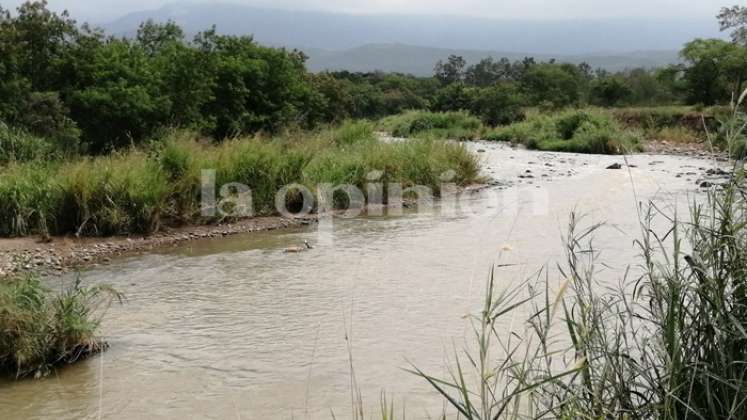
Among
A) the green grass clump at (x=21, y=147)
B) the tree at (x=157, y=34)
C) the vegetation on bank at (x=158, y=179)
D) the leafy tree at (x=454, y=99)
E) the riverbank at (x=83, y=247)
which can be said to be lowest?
the riverbank at (x=83, y=247)

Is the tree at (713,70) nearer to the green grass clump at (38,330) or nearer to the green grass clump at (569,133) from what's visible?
the green grass clump at (569,133)

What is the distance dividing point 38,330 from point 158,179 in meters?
6.04

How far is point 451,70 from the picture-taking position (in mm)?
87375

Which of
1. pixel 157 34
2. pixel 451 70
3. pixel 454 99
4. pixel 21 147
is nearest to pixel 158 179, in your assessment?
pixel 21 147

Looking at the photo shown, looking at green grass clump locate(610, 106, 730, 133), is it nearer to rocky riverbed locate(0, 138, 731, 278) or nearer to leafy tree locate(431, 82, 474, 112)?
rocky riverbed locate(0, 138, 731, 278)

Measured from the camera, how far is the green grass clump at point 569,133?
25.5 m

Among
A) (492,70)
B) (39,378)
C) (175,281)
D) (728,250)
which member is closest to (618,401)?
(728,250)

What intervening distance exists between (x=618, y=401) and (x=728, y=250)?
728 millimetres

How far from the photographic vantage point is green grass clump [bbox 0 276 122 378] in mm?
5738

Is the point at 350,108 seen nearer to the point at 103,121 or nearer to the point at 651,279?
the point at 103,121

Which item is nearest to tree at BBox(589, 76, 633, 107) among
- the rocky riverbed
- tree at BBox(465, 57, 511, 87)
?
the rocky riverbed

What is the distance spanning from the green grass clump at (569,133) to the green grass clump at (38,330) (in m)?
20.6

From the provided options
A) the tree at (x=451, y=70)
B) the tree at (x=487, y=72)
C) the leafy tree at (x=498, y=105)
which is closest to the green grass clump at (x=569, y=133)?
the leafy tree at (x=498, y=105)

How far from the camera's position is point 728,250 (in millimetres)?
2912
